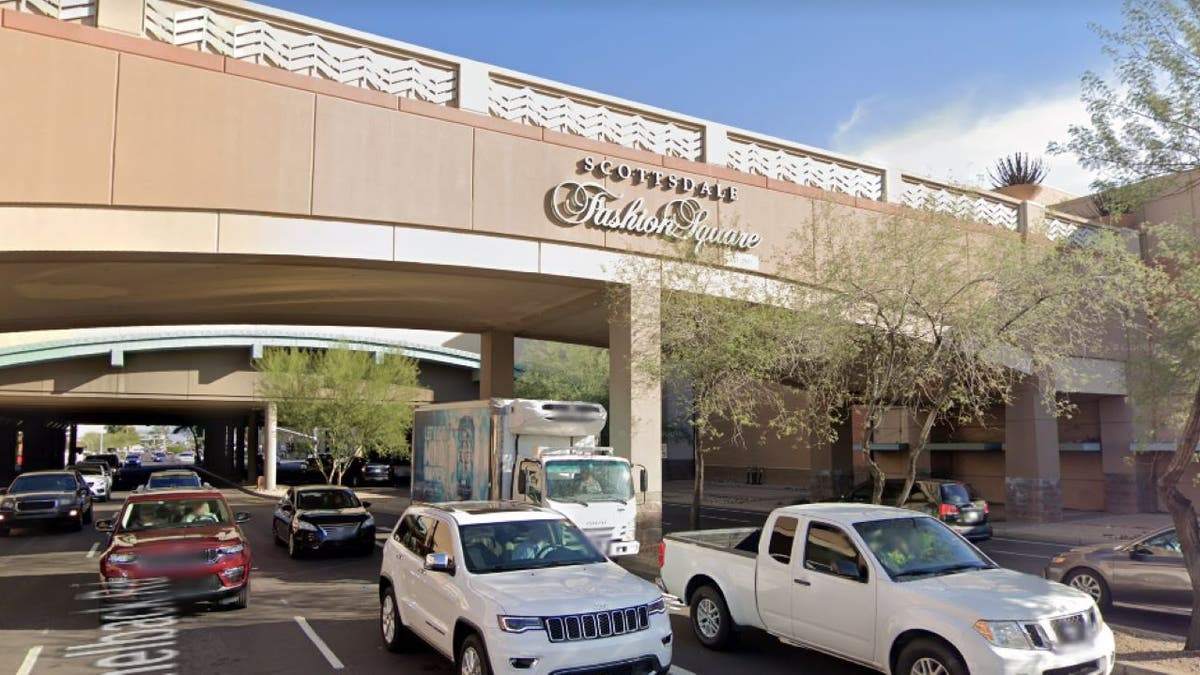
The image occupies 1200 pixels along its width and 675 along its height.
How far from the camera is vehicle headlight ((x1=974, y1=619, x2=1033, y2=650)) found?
6.34 metres

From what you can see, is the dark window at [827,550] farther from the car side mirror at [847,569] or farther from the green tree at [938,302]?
the green tree at [938,302]

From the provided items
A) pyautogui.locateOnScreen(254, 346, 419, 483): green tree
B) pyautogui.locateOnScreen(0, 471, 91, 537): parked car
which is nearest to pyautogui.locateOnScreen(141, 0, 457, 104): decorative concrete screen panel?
pyautogui.locateOnScreen(0, 471, 91, 537): parked car

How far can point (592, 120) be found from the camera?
17.4m

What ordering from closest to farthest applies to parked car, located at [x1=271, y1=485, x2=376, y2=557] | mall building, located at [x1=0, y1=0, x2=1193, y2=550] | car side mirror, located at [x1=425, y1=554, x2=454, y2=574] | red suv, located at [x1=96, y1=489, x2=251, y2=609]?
car side mirror, located at [x1=425, y1=554, x2=454, y2=574], red suv, located at [x1=96, y1=489, x2=251, y2=609], mall building, located at [x1=0, y1=0, x2=1193, y2=550], parked car, located at [x1=271, y1=485, x2=376, y2=557]

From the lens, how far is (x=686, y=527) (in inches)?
965

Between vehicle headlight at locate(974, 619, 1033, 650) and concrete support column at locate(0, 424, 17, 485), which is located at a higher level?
vehicle headlight at locate(974, 619, 1033, 650)

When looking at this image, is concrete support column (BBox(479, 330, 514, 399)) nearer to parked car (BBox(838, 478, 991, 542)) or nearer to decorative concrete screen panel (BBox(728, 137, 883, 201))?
decorative concrete screen panel (BBox(728, 137, 883, 201))

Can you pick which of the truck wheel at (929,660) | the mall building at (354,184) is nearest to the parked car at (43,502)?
the mall building at (354,184)

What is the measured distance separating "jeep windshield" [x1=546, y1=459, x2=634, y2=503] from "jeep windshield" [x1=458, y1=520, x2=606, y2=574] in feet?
19.4

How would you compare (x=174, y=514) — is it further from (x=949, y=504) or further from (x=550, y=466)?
(x=949, y=504)

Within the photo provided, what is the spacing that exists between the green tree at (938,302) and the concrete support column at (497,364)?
42.0 feet

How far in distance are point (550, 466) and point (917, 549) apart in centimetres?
799

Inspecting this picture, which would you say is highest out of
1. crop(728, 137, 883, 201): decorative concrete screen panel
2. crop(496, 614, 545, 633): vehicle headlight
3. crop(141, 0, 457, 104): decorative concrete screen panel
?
crop(141, 0, 457, 104): decorative concrete screen panel

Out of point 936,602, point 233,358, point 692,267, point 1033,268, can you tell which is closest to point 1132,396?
point 1033,268
